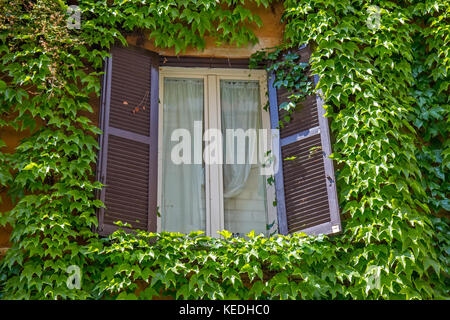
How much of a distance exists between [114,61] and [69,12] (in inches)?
24.6

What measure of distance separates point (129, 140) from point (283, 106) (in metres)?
1.49

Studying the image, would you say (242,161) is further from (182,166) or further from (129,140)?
(129,140)

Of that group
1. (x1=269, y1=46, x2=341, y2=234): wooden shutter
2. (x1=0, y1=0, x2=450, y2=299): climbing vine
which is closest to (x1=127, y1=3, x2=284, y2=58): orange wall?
(x1=0, y1=0, x2=450, y2=299): climbing vine

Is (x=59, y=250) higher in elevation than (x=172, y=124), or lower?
lower

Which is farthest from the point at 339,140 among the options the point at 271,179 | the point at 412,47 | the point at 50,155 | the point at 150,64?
the point at 50,155

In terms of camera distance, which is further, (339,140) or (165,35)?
(165,35)

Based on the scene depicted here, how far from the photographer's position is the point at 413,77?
24.8ft

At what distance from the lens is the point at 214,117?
770 centimetres

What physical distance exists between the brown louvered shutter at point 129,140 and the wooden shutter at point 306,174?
117 centimetres

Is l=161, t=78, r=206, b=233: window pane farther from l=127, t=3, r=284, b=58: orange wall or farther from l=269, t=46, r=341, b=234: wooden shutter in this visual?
l=269, t=46, r=341, b=234: wooden shutter

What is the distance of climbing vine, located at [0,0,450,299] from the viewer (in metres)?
6.36

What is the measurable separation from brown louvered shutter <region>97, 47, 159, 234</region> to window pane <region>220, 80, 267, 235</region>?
75cm

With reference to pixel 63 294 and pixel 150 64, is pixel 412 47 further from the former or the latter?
pixel 63 294

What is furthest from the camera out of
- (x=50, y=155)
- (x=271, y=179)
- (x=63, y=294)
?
(x=271, y=179)
